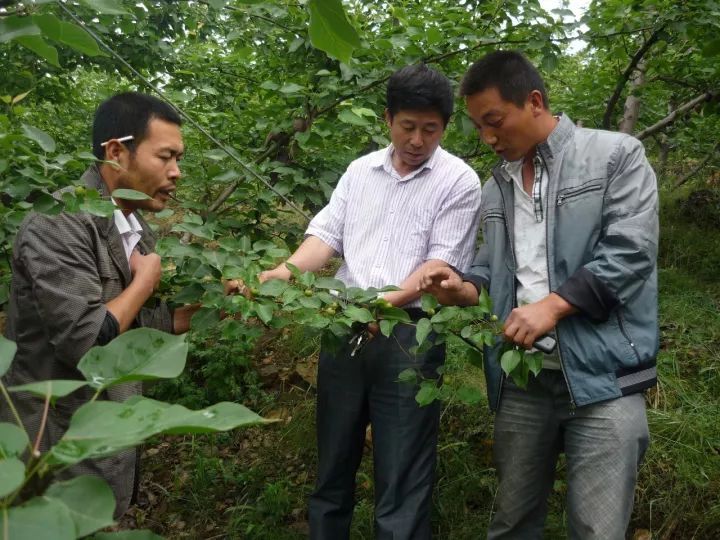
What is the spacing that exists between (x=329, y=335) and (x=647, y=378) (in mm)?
947

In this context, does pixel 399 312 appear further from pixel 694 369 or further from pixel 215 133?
pixel 694 369

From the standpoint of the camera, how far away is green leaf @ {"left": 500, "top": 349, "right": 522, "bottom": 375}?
175cm

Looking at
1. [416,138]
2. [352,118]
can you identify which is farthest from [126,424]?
[352,118]

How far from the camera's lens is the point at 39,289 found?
68.6 inches

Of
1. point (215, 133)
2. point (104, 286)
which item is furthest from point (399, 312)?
point (215, 133)

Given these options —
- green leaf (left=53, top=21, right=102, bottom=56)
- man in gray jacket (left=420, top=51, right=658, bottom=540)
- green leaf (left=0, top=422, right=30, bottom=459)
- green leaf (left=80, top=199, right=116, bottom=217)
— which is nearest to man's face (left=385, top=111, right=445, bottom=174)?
man in gray jacket (left=420, top=51, right=658, bottom=540)

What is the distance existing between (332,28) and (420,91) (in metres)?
1.40

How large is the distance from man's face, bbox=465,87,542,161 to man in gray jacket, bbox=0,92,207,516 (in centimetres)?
97

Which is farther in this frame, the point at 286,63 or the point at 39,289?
the point at 286,63

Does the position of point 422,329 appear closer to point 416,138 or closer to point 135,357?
point 416,138

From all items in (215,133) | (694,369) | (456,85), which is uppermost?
(456,85)

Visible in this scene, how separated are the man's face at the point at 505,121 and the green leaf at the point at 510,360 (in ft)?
2.09

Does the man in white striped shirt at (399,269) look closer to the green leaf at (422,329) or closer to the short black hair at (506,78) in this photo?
the short black hair at (506,78)

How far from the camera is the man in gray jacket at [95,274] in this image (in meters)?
1.75
